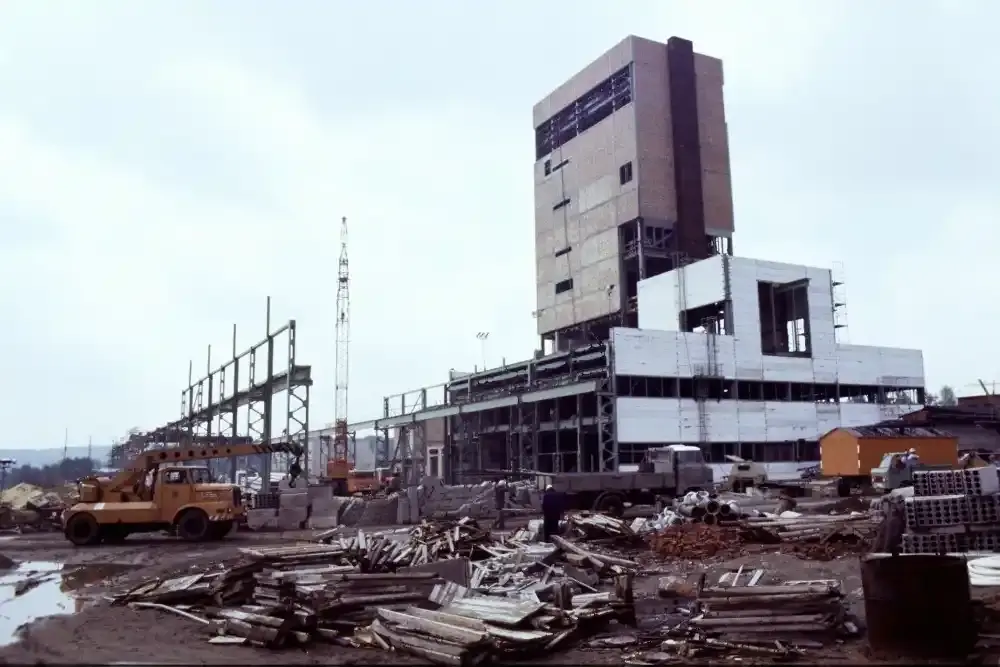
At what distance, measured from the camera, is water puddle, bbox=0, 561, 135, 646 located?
1273 centimetres

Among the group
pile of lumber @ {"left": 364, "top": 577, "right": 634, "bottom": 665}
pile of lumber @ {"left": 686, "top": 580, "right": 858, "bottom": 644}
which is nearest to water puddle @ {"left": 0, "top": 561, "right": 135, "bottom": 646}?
pile of lumber @ {"left": 364, "top": 577, "right": 634, "bottom": 665}

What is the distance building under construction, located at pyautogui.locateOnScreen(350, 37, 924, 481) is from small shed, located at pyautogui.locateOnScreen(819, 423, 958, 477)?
49.1 ft

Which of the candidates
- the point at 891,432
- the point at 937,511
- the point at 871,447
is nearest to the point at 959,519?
the point at 937,511

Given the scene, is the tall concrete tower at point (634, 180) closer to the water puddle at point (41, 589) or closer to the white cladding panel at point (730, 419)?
the white cladding panel at point (730, 419)

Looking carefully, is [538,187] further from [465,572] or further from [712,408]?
[465,572]

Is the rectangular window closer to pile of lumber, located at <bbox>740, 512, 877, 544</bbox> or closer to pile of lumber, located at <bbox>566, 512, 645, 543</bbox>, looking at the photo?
pile of lumber, located at <bbox>740, 512, 877, 544</bbox>

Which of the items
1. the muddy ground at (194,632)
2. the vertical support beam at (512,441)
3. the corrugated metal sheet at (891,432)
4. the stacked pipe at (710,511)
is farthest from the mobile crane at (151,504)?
the vertical support beam at (512,441)

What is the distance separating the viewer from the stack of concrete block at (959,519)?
13.9 meters

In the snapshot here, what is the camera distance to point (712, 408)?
184 ft

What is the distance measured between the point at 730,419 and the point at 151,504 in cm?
4192

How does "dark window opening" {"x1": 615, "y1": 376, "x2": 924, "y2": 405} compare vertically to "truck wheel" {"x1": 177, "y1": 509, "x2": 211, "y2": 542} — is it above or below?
above

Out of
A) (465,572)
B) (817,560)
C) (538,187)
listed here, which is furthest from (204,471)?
(538,187)

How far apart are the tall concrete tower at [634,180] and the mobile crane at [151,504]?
45184mm

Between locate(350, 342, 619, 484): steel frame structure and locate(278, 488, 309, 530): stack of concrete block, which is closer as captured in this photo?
locate(278, 488, 309, 530): stack of concrete block
